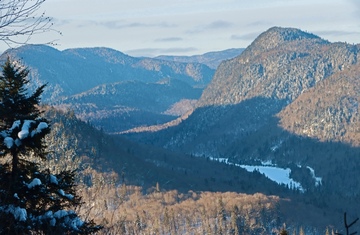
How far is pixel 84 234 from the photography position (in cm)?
1780

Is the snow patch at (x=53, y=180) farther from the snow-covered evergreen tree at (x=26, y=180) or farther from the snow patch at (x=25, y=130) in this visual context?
the snow patch at (x=25, y=130)

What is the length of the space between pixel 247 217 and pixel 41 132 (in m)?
183

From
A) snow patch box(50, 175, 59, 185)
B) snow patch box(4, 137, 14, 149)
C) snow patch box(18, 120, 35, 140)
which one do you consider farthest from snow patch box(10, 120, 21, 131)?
snow patch box(50, 175, 59, 185)

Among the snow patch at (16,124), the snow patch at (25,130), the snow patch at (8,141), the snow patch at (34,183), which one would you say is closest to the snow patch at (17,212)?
the snow patch at (34,183)

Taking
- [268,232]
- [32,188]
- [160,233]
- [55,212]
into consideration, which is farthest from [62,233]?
[268,232]

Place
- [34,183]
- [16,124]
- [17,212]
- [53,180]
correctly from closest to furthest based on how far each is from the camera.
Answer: [17,212]
[34,183]
[16,124]
[53,180]

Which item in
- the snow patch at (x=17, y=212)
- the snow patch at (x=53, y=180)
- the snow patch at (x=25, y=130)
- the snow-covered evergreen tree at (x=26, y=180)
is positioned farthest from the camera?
the snow patch at (x=53, y=180)

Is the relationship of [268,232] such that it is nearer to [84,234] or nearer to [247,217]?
[247,217]

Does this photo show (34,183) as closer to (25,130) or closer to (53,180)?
(53,180)

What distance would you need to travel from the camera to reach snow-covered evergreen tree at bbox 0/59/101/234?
16.5 metres

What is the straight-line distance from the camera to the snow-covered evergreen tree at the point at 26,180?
16.5 meters

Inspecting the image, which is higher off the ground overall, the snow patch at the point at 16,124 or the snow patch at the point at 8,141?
the snow patch at the point at 16,124

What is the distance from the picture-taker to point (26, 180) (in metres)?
18.1

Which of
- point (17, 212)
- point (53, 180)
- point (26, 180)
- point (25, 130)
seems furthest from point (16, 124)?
point (17, 212)
